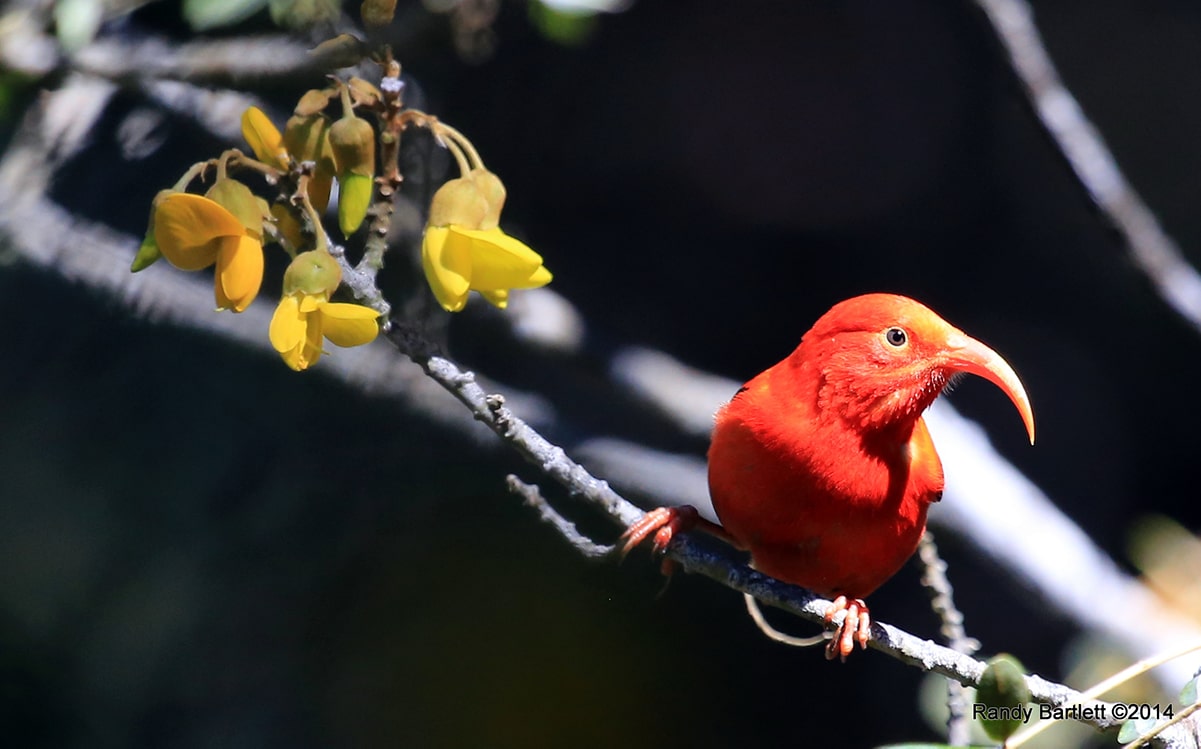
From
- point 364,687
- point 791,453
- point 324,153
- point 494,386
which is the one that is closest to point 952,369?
point 791,453

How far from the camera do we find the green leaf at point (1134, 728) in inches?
67.9

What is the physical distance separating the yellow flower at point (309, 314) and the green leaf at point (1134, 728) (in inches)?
48.6

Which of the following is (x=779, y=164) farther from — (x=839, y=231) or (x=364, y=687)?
(x=364, y=687)

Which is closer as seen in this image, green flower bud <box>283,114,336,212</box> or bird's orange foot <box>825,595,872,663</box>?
green flower bud <box>283,114,336,212</box>

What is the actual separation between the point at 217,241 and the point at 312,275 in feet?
0.53

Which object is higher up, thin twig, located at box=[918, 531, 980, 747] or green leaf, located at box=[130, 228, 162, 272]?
thin twig, located at box=[918, 531, 980, 747]

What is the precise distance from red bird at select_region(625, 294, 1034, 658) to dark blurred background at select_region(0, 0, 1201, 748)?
4.50 ft

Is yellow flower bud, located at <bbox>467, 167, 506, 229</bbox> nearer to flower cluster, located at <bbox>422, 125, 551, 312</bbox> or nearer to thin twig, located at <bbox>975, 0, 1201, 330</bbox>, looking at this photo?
flower cluster, located at <bbox>422, 125, 551, 312</bbox>

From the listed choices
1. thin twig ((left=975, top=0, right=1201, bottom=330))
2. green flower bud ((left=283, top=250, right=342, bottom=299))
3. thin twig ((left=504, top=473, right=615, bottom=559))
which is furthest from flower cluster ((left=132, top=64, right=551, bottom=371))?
thin twig ((left=975, top=0, right=1201, bottom=330))

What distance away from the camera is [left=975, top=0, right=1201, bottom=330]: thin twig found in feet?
9.86

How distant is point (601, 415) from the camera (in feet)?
14.7

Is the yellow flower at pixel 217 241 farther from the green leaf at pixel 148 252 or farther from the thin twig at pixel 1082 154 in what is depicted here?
the thin twig at pixel 1082 154

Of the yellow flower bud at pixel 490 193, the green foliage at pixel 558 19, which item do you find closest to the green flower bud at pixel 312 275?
the yellow flower bud at pixel 490 193

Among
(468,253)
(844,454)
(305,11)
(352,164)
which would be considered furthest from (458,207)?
(844,454)
